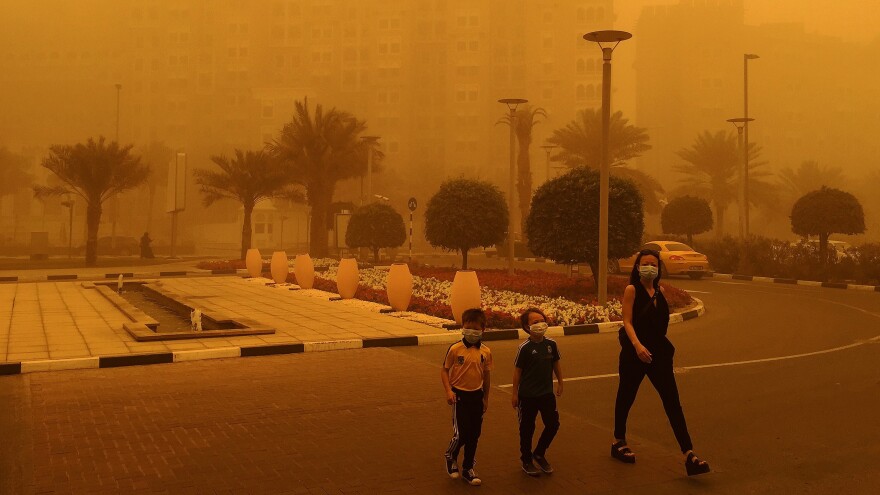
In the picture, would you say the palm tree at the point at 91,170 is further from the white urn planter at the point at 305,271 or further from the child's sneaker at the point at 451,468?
the child's sneaker at the point at 451,468

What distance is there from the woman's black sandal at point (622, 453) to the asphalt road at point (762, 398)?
1.63 ft

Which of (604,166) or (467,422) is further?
(604,166)

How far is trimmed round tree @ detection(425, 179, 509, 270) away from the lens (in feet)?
93.5

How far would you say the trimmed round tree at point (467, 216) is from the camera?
93.5 feet

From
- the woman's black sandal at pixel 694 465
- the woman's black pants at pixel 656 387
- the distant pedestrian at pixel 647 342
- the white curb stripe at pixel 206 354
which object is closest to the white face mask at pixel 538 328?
the distant pedestrian at pixel 647 342

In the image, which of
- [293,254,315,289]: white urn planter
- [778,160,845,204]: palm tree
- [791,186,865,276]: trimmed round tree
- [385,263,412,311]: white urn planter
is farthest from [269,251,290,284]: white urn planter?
[778,160,845,204]: palm tree

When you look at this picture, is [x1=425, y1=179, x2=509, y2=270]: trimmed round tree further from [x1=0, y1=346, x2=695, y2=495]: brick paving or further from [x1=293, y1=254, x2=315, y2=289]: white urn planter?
[x1=0, y1=346, x2=695, y2=495]: brick paving

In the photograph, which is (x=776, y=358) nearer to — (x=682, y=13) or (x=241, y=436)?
(x=241, y=436)

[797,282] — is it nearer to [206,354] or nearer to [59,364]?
[206,354]

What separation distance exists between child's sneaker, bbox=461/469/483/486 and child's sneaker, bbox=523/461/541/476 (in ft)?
1.30

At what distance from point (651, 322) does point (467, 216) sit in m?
22.0

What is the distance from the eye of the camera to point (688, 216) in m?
42.7

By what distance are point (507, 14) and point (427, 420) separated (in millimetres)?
123432

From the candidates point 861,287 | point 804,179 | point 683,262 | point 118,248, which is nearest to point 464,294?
point 861,287
